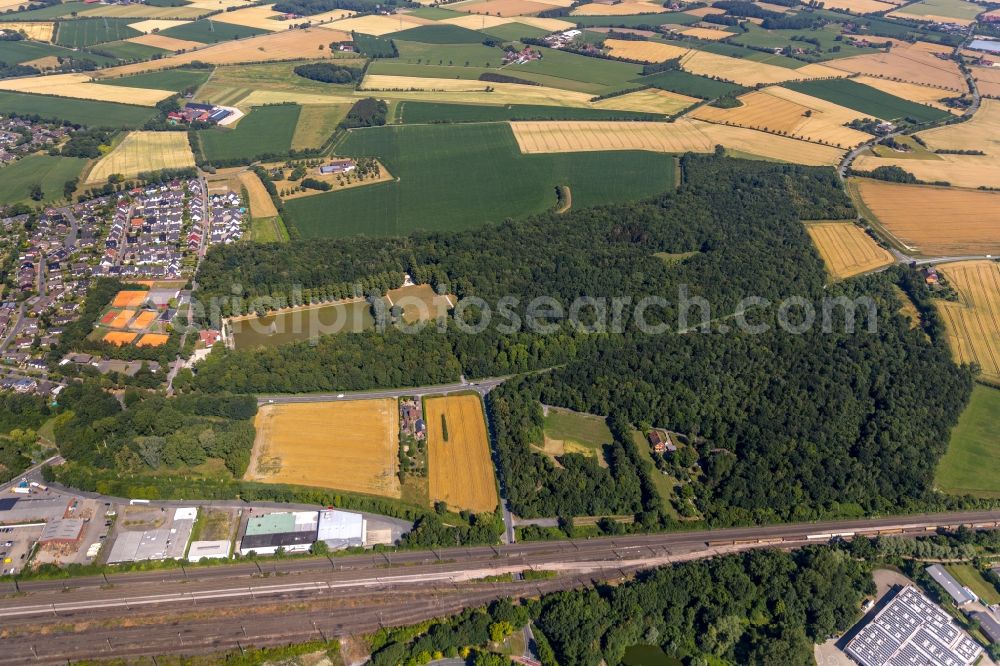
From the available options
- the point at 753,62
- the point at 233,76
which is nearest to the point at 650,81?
the point at 753,62

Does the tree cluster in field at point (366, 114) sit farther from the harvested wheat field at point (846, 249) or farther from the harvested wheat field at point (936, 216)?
the harvested wheat field at point (936, 216)

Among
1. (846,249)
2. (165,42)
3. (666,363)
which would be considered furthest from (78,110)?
(846,249)

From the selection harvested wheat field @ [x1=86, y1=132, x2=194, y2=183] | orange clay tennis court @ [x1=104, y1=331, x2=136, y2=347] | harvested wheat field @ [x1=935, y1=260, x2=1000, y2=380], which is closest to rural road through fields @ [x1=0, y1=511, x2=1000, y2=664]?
orange clay tennis court @ [x1=104, y1=331, x2=136, y2=347]

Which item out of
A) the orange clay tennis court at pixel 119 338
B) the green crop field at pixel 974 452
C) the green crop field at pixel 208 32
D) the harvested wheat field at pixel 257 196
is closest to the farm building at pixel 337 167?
the harvested wheat field at pixel 257 196

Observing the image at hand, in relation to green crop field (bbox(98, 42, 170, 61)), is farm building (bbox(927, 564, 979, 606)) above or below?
below

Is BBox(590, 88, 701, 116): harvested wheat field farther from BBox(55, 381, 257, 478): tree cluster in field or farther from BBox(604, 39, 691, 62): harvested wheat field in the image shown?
BBox(55, 381, 257, 478): tree cluster in field

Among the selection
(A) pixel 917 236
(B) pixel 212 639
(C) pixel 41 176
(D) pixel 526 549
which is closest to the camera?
(B) pixel 212 639

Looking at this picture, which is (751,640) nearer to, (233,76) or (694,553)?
(694,553)
